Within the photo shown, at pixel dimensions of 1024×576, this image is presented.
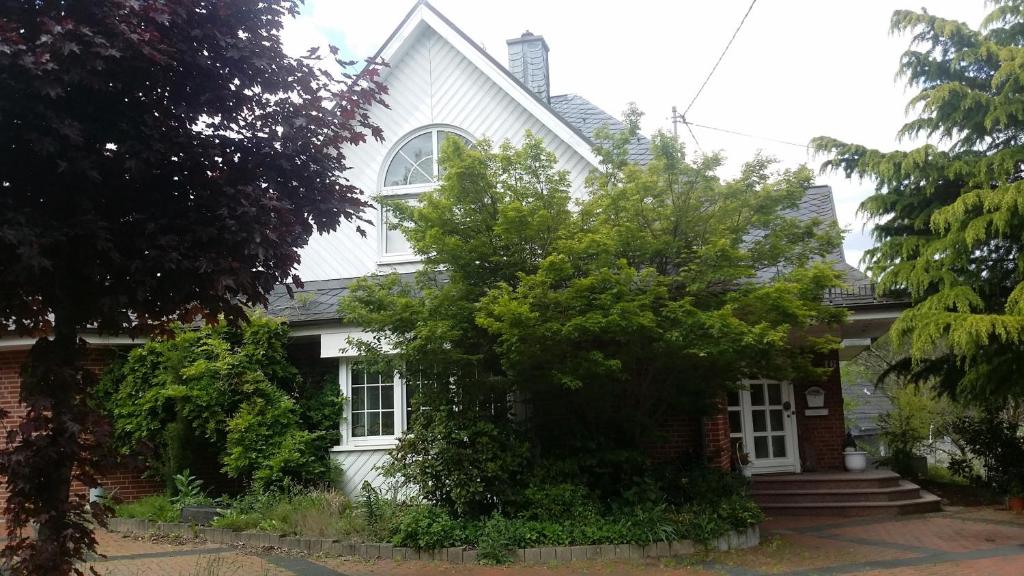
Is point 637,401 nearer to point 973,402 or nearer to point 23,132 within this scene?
point 973,402

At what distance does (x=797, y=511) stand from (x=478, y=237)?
6.69 metres

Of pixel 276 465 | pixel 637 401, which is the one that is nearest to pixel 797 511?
pixel 637 401

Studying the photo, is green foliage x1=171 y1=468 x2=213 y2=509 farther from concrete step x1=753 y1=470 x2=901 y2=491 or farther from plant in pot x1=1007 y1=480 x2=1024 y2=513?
plant in pot x1=1007 y1=480 x2=1024 y2=513

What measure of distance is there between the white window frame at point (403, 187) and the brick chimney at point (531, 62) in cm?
282

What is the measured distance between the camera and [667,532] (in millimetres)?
8250

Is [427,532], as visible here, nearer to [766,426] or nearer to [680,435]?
[680,435]

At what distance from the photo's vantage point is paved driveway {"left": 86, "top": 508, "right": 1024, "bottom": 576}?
746cm

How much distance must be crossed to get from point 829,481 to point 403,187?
314 inches

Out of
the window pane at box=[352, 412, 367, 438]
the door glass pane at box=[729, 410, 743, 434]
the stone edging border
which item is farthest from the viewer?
the door glass pane at box=[729, 410, 743, 434]

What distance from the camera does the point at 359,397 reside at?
455 inches

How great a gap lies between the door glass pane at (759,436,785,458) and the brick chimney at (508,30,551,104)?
7.33m

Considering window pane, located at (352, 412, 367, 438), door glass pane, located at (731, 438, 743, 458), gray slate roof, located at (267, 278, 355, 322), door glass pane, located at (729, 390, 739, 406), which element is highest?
gray slate roof, located at (267, 278, 355, 322)

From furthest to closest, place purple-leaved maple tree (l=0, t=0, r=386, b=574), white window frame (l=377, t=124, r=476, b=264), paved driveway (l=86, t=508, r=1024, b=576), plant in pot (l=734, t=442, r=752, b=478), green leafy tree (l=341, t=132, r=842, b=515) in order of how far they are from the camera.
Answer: plant in pot (l=734, t=442, r=752, b=478) → white window frame (l=377, t=124, r=476, b=264) → green leafy tree (l=341, t=132, r=842, b=515) → paved driveway (l=86, t=508, r=1024, b=576) → purple-leaved maple tree (l=0, t=0, r=386, b=574)

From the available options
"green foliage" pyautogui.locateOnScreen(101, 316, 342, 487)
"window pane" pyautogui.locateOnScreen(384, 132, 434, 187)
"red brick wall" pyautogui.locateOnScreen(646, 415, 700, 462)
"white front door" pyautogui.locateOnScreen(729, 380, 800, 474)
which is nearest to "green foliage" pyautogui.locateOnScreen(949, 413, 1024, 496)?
"white front door" pyautogui.locateOnScreen(729, 380, 800, 474)
